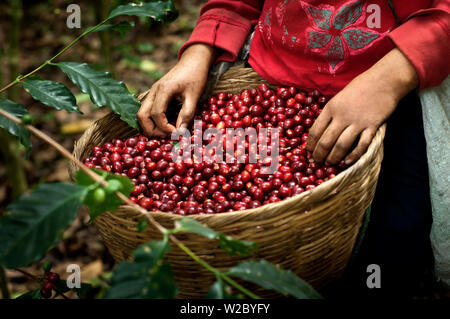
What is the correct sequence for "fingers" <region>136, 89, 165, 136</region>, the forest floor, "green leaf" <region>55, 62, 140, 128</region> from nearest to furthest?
"green leaf" <region>55, 62, 140, 128</region> → "fingers" <region>136, 89, 165, 136</region> → the forest floor

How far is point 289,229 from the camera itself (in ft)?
3.60

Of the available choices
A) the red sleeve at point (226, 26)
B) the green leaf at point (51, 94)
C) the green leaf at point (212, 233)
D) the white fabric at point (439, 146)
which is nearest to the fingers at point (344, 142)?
the white fabric at point (439, 146)

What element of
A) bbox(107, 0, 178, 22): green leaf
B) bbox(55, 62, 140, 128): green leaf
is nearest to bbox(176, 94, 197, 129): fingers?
bbox(55, 62, 140, 128): green leaf

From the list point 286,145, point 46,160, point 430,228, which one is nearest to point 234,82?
point 286,145

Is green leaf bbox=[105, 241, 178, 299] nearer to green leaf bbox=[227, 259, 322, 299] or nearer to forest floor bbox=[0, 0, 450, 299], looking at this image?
green leaf bbox=[227, 259, 322, 299]

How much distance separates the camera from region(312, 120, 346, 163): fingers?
4.14 ft

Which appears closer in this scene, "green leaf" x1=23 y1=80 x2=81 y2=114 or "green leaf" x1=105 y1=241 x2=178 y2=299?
"green leaf" x1=105 y1=241 x2=178 y2=299

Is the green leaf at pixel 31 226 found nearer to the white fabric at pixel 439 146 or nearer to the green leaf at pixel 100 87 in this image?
the green leaf at pixel 100 87

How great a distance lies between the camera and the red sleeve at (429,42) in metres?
1.23

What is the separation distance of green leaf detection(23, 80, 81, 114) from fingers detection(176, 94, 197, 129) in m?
0.47

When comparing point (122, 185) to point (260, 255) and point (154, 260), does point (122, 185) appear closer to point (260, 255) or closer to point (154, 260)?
point (154, 260)

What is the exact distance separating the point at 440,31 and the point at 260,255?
91 cm

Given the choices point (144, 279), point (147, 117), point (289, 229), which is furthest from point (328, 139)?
point (144, 279)

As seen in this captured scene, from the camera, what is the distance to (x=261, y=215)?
3.40 feet
